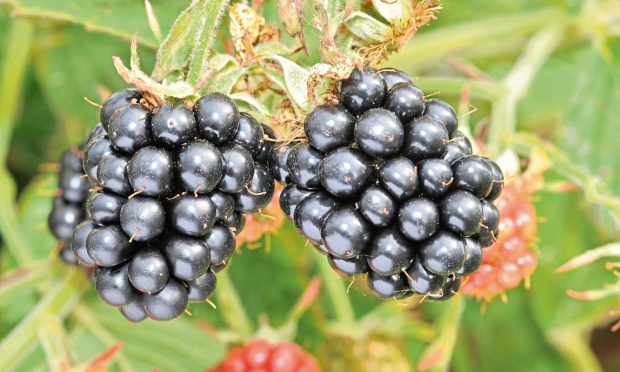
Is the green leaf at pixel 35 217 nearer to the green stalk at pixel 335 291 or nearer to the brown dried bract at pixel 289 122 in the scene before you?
the green stalk at pixel 335 291

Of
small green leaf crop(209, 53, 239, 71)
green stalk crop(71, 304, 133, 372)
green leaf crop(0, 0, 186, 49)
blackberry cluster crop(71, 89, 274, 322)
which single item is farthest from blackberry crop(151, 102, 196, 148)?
green stalk crop(71, 304, 133, 372)

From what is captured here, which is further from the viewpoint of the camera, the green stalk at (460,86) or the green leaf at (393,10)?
the green stalk at (460,86)

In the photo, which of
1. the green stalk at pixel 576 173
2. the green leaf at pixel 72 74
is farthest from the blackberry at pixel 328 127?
the green leaf at pixel 72 74

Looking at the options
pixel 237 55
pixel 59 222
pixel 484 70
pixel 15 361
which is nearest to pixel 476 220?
pixel 237 55

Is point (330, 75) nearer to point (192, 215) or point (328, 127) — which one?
point (328, 127)

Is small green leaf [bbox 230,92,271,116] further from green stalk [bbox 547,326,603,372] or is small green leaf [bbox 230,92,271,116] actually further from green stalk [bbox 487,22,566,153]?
green stalk [bbox 547,326,603,372]

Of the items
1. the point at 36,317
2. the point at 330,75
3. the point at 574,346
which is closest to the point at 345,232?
the point at 330,75
